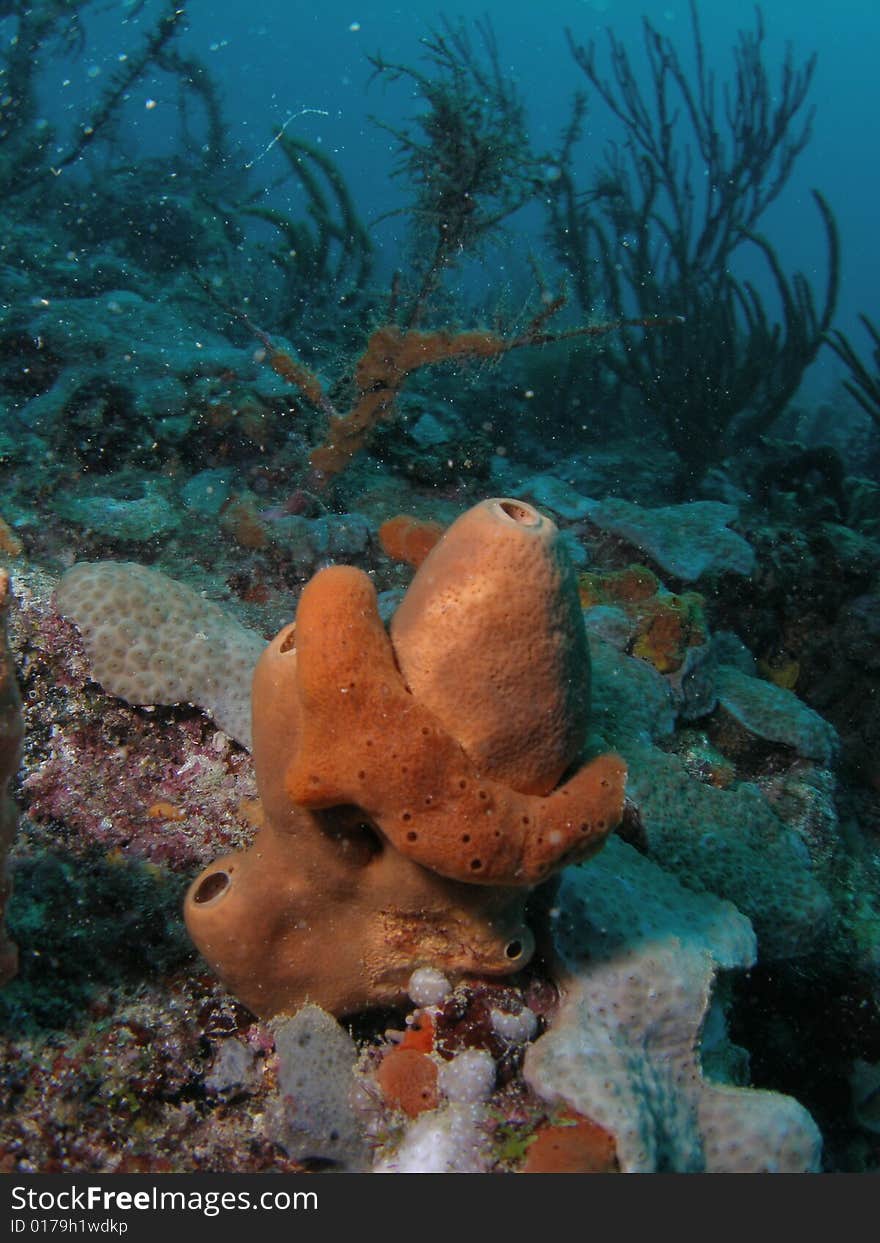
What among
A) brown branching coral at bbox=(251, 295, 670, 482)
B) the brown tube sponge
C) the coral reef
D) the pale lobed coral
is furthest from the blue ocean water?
the coral reef

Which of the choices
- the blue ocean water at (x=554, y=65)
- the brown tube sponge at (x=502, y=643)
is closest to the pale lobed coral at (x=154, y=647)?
the brown tube sponge at (x=502, y=643)

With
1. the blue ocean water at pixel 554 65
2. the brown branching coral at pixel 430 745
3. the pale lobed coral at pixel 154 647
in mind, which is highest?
the blue ocean water at pixel 554 65

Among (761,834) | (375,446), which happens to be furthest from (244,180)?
(761,834)

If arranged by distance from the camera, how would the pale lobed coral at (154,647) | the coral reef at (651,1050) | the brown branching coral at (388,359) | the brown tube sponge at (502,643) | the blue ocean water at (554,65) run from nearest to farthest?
the brown tube sponge at (502,643)
the coral reef at (651,1050)
the pale lobed coral at (154,647)
the brown branching coral at (388,359)
the blue ocean water at (554,65)

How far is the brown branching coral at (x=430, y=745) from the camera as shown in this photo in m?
1.55

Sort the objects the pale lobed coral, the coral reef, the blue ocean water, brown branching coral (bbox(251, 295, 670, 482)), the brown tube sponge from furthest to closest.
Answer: the blue ocean water → brown branching coral (bbox(251, 295, 670, 482)) → the pale lobed coral → the coral reef → the brown tube sponge

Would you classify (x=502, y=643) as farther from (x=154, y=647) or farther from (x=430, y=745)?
(x=154, y=647)

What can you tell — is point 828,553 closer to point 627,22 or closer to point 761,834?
point 761,834

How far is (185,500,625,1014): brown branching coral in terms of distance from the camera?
61.0 inches

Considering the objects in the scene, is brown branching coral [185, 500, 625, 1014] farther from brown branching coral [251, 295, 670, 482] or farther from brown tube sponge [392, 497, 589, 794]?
brown branching coral [251, 295, 670, 482]

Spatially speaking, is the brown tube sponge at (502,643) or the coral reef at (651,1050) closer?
the brown tube sponge at (502,643)

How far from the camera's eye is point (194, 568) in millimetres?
4051

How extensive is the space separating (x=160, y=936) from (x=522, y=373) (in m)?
9.31

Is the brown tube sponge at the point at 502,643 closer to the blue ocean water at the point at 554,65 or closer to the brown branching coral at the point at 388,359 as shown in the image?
the brown branching coral at the point at 388,359
